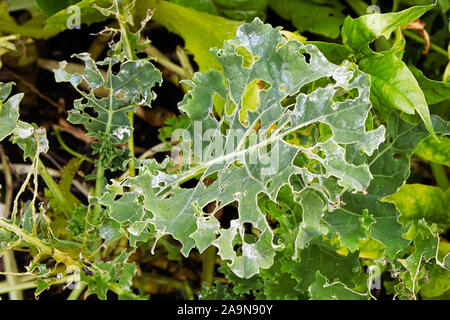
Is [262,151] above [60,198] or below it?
above

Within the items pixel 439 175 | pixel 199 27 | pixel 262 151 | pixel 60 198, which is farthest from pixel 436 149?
pixel 60 198

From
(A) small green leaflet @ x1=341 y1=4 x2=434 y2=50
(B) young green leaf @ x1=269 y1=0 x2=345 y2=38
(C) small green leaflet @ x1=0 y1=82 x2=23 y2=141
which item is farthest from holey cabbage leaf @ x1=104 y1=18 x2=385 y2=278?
(B) young green leaf @ x1=269 y1=0 x2=345 y2=38

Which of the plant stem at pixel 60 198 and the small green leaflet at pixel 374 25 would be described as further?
the plant stem at pixel 60 198

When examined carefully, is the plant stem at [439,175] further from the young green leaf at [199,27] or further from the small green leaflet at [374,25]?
the young green leaf at [199,27]

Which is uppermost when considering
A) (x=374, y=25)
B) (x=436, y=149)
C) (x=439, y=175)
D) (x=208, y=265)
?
(x=374, y=25)

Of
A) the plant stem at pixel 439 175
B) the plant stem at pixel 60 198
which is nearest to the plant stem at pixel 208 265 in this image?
the plant stem at pixel 60 198

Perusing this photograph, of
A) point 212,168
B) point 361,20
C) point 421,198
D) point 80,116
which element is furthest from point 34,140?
point 421,198

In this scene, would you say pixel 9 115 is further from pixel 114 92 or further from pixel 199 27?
pixel 199 27

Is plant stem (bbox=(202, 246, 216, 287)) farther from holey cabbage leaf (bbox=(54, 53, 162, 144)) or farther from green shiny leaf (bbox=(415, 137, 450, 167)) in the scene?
green shiny leaf (bbox=(415, 137, 450, 167))
